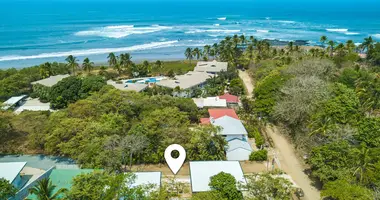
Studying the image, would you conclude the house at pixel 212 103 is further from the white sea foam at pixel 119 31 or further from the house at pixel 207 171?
the white sea foam at pixel 119 31

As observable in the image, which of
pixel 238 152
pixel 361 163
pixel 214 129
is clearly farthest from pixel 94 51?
pixel 361 163

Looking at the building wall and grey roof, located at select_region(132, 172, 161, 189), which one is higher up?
grey roof, located at select_region(132, 172, 161, 189)

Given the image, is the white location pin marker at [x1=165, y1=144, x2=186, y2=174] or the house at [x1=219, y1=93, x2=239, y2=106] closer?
the white location pin marker at [x1=165, y1=144, x2=186, y2=174]

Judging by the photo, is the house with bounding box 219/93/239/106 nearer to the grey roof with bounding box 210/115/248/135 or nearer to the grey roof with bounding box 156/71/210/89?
the grey roof with bounding box 156/71/210/89

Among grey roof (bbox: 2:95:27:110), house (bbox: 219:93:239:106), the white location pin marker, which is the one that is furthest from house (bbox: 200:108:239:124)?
grey roof (bbox: 2:95:27:110)

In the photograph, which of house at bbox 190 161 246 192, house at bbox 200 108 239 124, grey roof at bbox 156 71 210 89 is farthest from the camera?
grey roof at bbox 156 71 210 89

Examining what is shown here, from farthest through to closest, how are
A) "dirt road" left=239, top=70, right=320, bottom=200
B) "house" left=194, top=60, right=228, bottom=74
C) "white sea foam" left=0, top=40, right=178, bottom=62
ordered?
"white sea foam" left=0, top=40, right=178, bottom=62, "house" left=194, top=60, right=228, bottom=74, "dirt road" left=239, top=70, right=320, bottom=200

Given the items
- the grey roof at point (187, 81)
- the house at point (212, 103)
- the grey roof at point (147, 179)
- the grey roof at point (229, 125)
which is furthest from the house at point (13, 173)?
the grey roof at point (187, 81)
